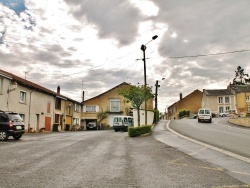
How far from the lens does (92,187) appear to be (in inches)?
223

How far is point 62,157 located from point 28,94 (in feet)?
71.1

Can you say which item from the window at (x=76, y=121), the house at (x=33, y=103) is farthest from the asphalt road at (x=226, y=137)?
the window at (x=76, y=121)

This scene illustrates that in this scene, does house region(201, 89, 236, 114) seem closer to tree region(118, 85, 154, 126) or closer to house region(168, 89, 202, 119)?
house region(168, 89, 202, 119)

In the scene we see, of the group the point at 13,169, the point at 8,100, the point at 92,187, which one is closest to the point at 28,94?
the point at 8,100

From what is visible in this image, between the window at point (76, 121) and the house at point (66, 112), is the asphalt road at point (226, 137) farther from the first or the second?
the window at point (76, 121)

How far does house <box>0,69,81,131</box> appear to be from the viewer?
25453 mm

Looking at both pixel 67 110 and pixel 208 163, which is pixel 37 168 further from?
pixel 67 110

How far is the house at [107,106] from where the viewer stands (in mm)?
56019

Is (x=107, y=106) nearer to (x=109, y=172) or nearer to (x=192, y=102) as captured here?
(x=192, y=102)

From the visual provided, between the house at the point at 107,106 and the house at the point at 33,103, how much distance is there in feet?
32.5

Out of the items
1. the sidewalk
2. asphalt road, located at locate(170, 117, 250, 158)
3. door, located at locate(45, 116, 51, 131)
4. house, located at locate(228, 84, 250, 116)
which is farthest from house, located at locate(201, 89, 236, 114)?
asphalt road, located at locate(170, 117, 250, 158)

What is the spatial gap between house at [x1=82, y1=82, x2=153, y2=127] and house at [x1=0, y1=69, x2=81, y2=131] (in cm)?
989

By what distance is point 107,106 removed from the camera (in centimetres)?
5762

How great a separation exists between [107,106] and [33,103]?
27380 millimetres
